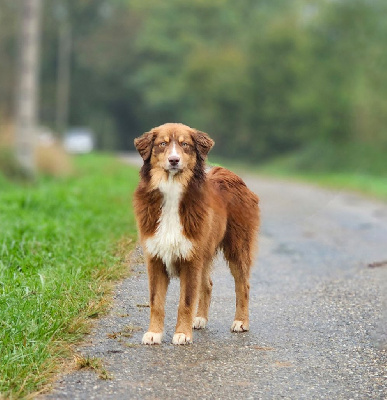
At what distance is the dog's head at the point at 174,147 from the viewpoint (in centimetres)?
505

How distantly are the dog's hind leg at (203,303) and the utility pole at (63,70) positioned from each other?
46.2 m

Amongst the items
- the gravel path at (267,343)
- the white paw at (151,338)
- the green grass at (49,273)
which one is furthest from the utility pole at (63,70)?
the white paw at (151,338)

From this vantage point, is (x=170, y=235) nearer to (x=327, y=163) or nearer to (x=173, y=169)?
(x=173, y=169)

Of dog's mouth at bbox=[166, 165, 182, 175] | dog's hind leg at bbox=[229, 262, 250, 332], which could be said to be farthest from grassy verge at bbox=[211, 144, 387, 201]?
dog's mouth at bbox=[166, 165, 182, 175]

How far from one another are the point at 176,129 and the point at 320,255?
477cm

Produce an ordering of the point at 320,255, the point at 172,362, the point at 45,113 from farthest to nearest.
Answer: the point at 45,113 → the point at 320,255 → the point at 172,362

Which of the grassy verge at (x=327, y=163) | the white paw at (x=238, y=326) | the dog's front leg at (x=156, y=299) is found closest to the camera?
the dog's front leg at (x=156, y=299)

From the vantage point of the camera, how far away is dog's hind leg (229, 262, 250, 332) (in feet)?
18.8

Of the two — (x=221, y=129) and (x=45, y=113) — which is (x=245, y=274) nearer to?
(x=221, y=129)

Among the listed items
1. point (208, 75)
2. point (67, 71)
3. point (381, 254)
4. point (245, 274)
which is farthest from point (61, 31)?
point (245, 274)

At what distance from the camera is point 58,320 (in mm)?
5176

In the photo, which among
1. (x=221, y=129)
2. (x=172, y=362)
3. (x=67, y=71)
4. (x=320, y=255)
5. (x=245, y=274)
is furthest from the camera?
(x=67, y=71)

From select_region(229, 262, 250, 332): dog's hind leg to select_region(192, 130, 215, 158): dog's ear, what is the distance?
1.03m

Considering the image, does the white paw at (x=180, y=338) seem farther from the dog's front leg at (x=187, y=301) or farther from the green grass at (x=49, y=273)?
the green grass at (x=49, y=273)
